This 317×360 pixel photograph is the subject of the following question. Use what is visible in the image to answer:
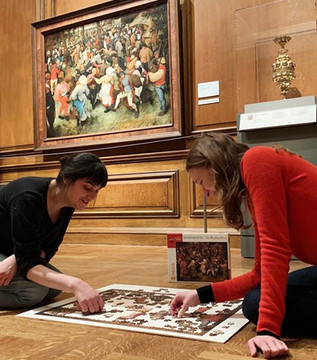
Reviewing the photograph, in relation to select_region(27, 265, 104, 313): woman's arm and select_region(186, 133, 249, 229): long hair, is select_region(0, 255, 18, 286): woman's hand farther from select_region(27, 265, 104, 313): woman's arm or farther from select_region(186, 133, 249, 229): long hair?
select_region(186, 133, 249, 229): long hair

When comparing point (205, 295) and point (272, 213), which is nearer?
point (272, 213)

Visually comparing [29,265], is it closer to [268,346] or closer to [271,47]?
[268,346]

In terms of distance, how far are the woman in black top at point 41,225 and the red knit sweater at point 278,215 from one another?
2.54 feet

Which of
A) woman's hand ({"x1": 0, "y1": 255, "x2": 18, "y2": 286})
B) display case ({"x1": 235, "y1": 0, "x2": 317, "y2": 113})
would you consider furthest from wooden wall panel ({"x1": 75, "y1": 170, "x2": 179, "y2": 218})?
woman's hand ({"x1": 0, "y1": 255, "x2": 18, "y2": 286})

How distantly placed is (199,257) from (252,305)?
1168 mm

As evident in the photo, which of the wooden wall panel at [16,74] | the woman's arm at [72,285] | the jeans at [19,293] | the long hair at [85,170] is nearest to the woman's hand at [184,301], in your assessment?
the woman's arm at [72,285]

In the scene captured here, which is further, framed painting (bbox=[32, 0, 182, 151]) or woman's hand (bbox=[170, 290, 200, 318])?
framed painting (bbox=[32, 0, 182, 151])

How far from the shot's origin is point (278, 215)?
4.51 feet

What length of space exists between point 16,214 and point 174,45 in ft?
11.4

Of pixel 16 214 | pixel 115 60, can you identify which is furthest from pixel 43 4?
pixel 16 214

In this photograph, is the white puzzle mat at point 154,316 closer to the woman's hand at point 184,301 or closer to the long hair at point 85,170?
the woman's hand at point 184,301

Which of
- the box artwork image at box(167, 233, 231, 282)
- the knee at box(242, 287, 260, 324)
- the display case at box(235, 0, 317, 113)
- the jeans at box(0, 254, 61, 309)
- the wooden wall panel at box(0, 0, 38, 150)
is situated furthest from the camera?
the wooden wall panel at box(0, 0, 38, 150)

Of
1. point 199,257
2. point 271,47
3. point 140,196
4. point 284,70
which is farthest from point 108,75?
point 199,257

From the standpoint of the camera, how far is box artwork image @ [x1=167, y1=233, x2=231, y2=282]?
2742 millimetres
